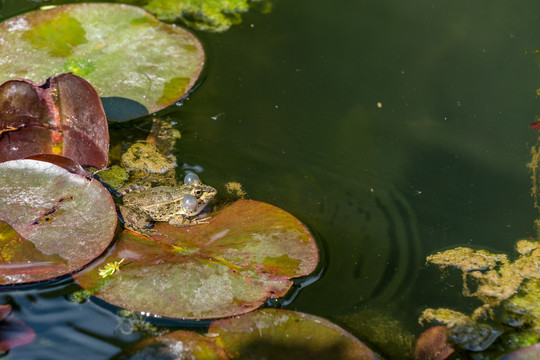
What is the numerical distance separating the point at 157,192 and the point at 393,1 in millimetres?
3380

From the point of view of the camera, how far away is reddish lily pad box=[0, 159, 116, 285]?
262cm

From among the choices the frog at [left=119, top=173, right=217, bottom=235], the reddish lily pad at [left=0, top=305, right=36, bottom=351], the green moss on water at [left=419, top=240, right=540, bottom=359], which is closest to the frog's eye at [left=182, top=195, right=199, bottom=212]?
the frog at [left=119, top=173, right=217, bottom=235]

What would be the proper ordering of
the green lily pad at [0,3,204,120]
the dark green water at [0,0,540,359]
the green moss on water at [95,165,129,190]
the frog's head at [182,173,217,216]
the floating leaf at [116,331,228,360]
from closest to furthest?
1. the floating leaf at [116,331,228,360]
2. the dark green water at [0,0,540,359]
3. the frog's head at [182,173,217,216]
4. the green moss on water at [95,165,129,190]
5. the green lily pad at [0,3,204,120]

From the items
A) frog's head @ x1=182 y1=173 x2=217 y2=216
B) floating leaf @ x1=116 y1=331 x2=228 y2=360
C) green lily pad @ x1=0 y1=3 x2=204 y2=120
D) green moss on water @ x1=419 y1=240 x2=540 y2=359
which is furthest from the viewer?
green lily pad @ x1=0 y1=3 x2=204 y2=120

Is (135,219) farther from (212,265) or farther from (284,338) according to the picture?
(284,338)

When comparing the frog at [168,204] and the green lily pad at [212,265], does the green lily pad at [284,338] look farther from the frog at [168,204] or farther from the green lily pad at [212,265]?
the frog at [168,204]

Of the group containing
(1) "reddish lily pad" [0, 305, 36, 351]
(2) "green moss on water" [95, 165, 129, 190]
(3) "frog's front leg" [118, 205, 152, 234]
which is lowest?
(1) "reddish lily pad" [0, 305, 36, 351]

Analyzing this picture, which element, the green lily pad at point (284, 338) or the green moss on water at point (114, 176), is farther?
the green moss on water at point (114, 176)

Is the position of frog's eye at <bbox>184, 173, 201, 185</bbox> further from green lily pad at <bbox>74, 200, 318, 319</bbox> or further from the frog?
green lily pad at <bbox>74, 200, 318, 319</bbox>

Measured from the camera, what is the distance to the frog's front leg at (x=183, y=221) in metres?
3.09

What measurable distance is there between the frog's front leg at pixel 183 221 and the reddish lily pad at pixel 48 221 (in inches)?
17.4

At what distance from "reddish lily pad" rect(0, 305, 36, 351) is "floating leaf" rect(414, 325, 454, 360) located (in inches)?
80.0

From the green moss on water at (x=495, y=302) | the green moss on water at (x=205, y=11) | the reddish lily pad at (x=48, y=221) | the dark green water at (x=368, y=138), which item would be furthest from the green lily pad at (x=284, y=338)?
the green moss on water at (x=205, y=11)

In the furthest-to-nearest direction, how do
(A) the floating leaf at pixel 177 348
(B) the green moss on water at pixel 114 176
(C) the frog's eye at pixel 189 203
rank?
(B) the green moss on water at pixel 114 176 < (C) the frog's eye at pixel 189 203 < (A) the floating leaf at pixel 177 348
